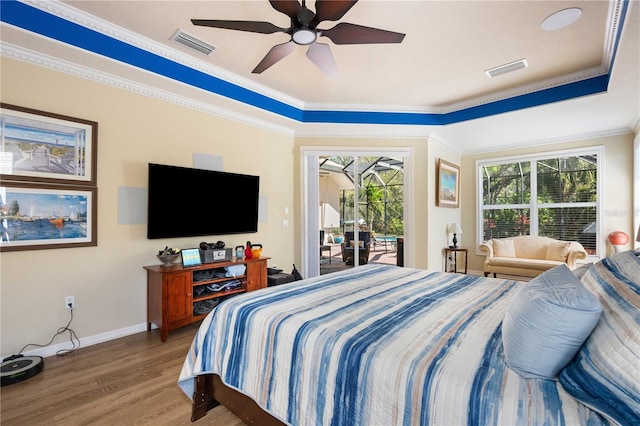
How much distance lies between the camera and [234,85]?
3568mm

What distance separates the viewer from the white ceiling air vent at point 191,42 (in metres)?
2.72

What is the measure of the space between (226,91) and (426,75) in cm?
233

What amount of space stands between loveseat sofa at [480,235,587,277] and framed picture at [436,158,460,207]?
1.01 meters

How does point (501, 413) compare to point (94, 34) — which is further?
point (94, 34)

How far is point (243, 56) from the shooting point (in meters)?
3.10

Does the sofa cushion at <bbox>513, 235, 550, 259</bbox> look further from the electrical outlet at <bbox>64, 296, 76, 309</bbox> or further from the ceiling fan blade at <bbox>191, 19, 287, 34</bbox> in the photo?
the electrical outlet at <bbox>64, 296, 76, 309</bbox>

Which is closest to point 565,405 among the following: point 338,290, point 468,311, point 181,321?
point 468,311

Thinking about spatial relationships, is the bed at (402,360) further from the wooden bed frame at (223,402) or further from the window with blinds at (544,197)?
the window with blinds at (544,197)

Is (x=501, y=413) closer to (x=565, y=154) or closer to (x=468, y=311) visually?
(x=468, y=311)

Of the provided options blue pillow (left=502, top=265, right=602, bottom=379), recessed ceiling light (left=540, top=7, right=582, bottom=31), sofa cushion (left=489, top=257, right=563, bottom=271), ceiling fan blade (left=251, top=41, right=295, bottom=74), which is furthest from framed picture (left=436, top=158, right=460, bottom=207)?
blue pillow (left=502, top=265, right=602, bottom=379)

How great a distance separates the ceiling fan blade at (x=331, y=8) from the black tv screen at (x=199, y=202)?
6.92 feet

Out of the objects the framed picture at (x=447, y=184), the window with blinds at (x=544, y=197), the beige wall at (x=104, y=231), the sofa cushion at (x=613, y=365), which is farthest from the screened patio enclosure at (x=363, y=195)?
the sofa cushion at (x=613, y=365)

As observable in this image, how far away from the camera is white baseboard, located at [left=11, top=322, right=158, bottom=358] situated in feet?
8.22

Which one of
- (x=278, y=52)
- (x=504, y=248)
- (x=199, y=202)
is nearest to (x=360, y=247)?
(x=504, y=248)
